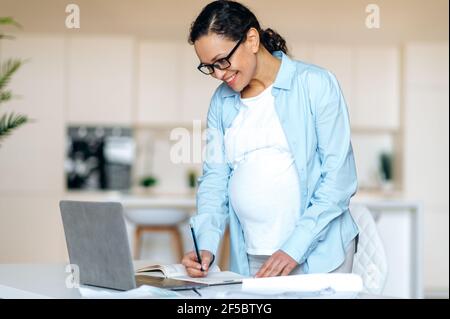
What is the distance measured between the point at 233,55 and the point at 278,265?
38 cm

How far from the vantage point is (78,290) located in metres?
1.26

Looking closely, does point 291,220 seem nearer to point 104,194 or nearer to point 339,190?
point 339,190

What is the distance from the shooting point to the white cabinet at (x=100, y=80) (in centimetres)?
504

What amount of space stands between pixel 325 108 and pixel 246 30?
0.20 meters

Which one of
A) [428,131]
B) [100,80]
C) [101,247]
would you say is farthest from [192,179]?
[101,247]

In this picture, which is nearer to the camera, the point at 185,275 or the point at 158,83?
the point at 185,275

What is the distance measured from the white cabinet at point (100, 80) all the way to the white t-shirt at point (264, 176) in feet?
12.1

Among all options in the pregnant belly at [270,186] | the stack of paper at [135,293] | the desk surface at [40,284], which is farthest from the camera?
the pregnant belly at [270,186]

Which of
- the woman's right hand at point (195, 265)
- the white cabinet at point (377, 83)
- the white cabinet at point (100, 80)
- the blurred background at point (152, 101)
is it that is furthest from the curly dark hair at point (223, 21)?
the white cabinet at point (377, 83)

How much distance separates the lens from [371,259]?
1701 millimetres

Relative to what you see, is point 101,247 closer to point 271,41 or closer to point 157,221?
point 271,41

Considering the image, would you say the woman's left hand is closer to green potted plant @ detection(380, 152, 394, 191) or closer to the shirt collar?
the shirt collar

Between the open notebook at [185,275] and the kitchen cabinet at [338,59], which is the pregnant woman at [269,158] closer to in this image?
the open notebook at [185,275]

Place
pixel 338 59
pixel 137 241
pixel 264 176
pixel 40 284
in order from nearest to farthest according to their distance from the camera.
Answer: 1. pixel 40 284
2. pixel 264 176
3. pixel 137 241
4. pixel 338 59
